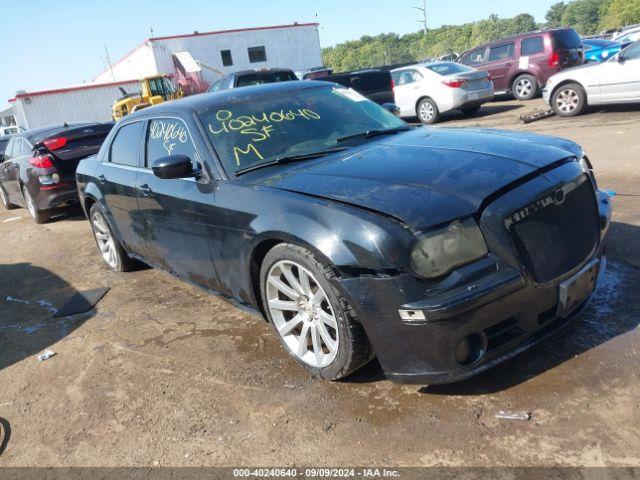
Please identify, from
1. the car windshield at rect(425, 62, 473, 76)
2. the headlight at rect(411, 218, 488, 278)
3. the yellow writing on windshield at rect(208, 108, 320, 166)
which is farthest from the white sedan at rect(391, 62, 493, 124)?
the headlight at rect(411, 218, 488, 278)

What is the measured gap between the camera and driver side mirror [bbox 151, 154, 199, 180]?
137 inches

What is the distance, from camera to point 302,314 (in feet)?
10.3

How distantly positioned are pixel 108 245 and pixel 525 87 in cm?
1301

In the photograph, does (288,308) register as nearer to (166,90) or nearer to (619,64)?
(619,64)

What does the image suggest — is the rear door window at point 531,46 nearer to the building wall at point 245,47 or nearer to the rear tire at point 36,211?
the rear tire at point 36,211

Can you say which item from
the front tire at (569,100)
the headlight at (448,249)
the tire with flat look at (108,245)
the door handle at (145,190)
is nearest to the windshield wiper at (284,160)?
the door handle at (145,190)

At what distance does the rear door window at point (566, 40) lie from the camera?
14.2 meters

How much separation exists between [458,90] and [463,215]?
11.4 m

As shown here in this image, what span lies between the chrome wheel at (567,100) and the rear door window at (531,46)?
3.94 meters

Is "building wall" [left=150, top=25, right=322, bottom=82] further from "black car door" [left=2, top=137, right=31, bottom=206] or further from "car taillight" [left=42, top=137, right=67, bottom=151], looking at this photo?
"car taillight" [left=42, top=137, right=67, bottom=151]

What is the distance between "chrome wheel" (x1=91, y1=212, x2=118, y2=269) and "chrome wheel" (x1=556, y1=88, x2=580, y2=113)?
9.38 metres

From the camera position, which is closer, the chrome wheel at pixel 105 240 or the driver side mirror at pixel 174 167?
the driver side mirror at pixel 174 167

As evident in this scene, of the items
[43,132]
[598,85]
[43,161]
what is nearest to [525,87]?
[598,85]

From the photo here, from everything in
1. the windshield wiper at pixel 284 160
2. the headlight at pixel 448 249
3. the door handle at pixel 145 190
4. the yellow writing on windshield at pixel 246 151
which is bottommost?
the headlight at pixel 448 249
